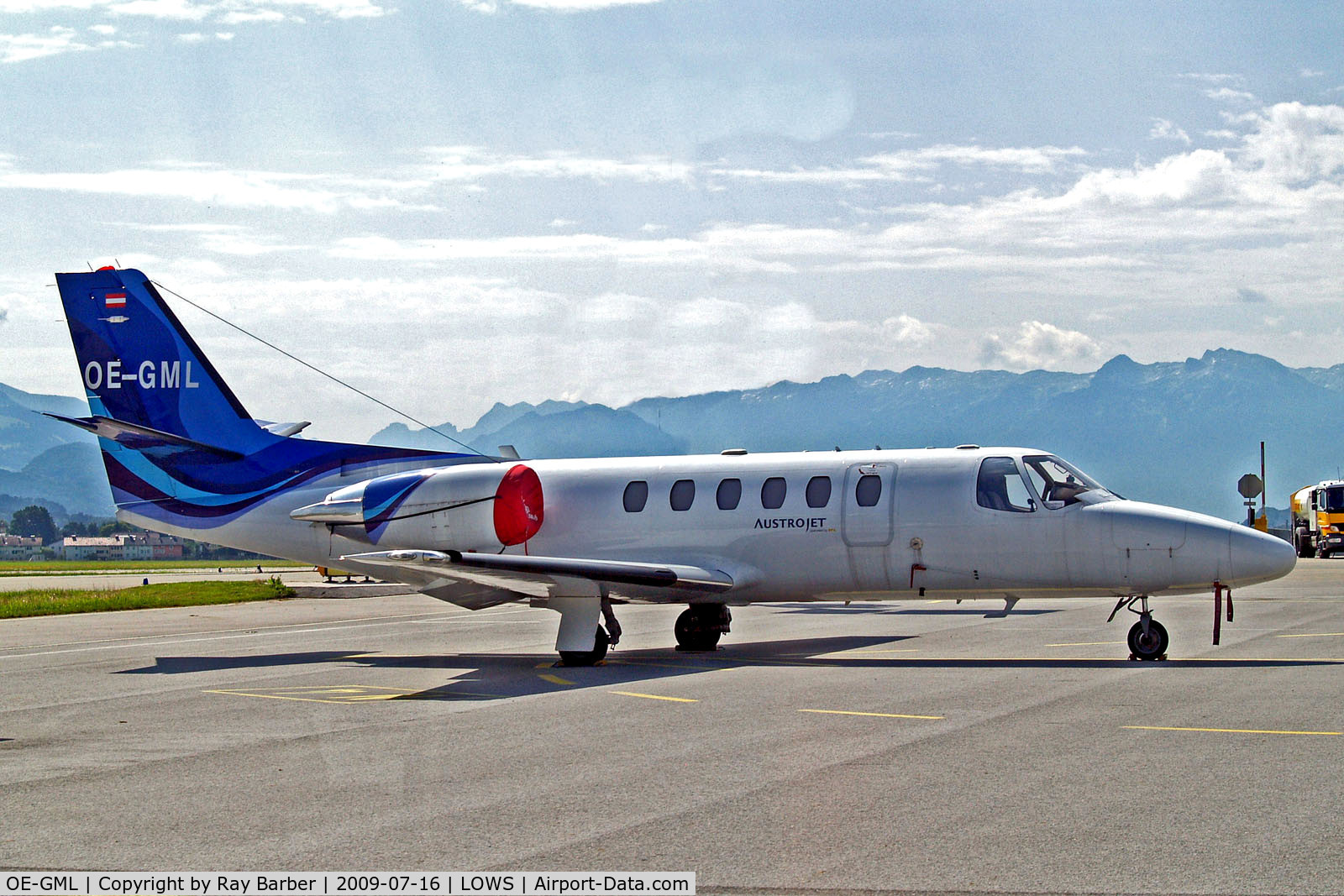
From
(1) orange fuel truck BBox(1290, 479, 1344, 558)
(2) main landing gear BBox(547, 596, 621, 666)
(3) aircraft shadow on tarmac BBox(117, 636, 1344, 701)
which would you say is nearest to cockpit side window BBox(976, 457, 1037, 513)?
(3) aircraft shadow on tarmac BBox(117, 636, 1344, 701)

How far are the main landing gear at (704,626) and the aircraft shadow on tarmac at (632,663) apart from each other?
30 cm

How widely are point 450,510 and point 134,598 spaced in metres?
22.4

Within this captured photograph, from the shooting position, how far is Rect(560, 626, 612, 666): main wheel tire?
20250mm

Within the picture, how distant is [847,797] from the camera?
9.28 m

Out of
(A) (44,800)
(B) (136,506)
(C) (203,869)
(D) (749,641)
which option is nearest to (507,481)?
(D) (749,641)

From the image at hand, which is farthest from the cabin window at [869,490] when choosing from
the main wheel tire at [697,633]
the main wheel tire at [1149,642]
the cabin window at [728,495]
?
the main wheel tire at [1149,642]

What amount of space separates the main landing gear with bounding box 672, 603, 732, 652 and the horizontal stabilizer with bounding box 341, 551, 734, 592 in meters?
1.12

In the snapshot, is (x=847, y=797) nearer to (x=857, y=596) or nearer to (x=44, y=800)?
(x=44, y=800)

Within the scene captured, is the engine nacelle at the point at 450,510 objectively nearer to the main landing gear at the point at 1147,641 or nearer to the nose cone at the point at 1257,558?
the main landing gear at the point at 1147,641

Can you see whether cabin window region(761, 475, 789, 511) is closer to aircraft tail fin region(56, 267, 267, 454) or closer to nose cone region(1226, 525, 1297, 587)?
nose cone region(1226, 525, 1297, 587)

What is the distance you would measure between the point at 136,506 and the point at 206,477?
170 cm

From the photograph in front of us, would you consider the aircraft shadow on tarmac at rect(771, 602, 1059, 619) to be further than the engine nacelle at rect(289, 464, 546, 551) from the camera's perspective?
Yes

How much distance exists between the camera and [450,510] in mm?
23219

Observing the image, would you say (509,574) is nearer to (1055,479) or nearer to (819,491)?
(819,491)
